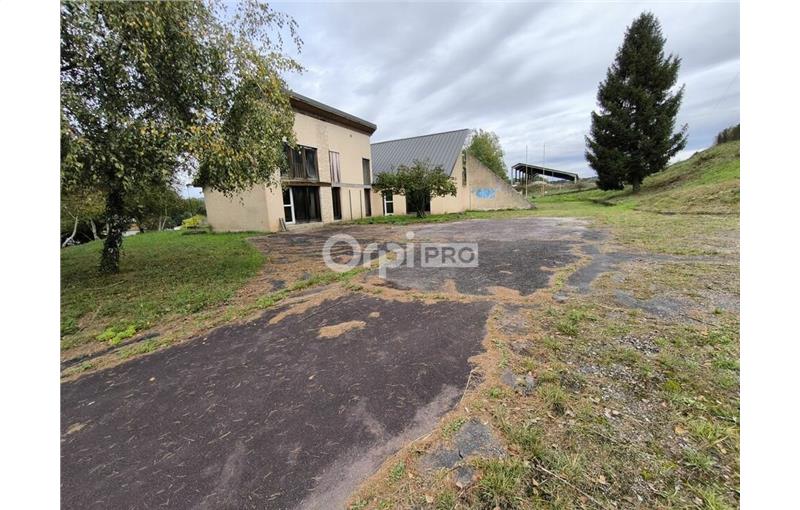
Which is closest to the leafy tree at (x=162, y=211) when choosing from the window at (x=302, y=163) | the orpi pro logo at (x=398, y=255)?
the window at (x=302, y=163)

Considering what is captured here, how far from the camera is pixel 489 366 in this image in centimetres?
236

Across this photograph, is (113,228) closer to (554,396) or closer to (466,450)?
(466,450)

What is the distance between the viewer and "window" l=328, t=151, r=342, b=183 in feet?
55.8

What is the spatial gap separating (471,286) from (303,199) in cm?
1348

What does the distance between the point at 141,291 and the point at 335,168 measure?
1341 cm

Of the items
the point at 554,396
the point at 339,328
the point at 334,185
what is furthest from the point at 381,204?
the point at 554,396

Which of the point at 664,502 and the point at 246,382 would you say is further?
the point at 246,382

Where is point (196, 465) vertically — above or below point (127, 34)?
below

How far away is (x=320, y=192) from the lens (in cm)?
1642

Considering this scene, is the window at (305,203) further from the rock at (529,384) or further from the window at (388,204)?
the rock at (529,384)

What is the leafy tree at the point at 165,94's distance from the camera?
3.96 meters

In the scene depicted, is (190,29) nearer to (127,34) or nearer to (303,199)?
(127,34)

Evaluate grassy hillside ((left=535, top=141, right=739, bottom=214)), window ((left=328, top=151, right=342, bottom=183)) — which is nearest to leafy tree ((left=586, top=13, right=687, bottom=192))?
grassy hillside ((left=535, top=141, right=739, bottom=214))
